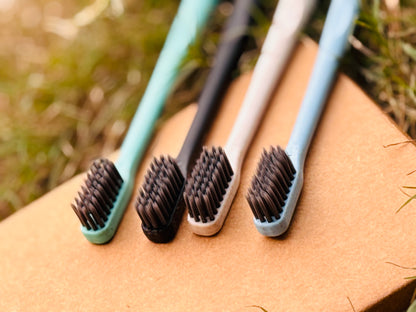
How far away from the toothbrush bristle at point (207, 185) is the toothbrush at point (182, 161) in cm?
3

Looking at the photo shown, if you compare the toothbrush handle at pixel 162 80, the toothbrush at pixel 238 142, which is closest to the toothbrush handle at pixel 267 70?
the toothbrush at pixel 238 142

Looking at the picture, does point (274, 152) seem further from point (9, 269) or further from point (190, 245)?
point (9, 269)

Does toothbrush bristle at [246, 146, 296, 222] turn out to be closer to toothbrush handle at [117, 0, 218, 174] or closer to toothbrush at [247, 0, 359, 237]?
toothbrush at [247, 0, 359, 237]

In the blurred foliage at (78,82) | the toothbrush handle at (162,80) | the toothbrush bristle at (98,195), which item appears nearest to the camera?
the toothbrush bristle at (98,195)

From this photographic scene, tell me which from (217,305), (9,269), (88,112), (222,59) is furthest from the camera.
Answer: (88,112)

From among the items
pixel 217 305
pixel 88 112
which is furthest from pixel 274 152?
pixel 88 112

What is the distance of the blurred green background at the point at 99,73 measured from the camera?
92 cm

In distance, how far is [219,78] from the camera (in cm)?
89

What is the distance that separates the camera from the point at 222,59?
2.99ft

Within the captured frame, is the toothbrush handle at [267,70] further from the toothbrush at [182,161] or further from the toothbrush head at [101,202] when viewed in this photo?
the toothbrush head at [101,202]

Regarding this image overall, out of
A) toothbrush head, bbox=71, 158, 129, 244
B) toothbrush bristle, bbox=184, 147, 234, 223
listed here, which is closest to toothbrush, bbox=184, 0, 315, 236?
toothbrush bristle, bbox=184, 147, 234, 223

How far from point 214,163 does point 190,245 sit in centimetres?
10

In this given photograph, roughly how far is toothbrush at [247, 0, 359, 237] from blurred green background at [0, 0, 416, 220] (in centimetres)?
5

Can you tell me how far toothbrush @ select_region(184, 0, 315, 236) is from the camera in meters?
0.70
